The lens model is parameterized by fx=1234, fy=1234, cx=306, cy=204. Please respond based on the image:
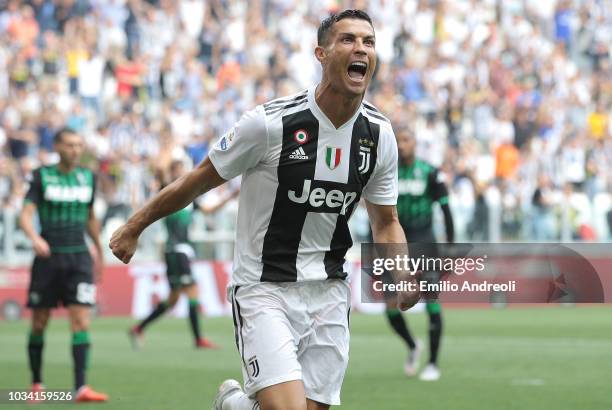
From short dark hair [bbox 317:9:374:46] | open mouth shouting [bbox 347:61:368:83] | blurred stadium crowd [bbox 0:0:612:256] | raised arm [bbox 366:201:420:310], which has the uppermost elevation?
blurred stadium crowd [bbox 0:0:612:256]

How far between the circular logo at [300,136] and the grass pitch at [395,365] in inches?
174

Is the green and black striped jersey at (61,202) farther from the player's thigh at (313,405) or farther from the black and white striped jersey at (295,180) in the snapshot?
the player's thigh at (313,405)

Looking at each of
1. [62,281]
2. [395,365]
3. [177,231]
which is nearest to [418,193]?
[395,365]

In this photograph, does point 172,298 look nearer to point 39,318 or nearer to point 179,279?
point 179,279

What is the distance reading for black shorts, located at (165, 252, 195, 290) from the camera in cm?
1695

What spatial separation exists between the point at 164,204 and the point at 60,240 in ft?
18.7

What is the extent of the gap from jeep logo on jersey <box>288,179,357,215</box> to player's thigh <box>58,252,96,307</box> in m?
5.45

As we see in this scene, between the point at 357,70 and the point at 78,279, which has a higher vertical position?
→ the point at 357,70

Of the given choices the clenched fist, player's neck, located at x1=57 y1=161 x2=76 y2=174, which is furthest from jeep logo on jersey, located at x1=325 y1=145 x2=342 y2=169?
player's neck, located at x1=57 y1=161 x2=76 y2=174

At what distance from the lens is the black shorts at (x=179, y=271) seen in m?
17.0

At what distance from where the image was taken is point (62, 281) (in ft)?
38.4

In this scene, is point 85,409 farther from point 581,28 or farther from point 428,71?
point 581,28

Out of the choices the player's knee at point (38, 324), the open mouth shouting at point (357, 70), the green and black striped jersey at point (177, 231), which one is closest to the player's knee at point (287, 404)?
the open mouth shouting at point (357, 70)

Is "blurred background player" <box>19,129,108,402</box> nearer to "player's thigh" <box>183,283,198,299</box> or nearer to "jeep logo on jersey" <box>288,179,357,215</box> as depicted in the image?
"player's thigh" <box>183,283,198,299</box>
